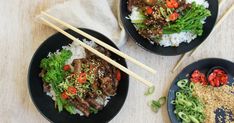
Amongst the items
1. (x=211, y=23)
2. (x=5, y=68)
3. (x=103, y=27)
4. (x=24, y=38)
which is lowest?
(x=5, y=68)

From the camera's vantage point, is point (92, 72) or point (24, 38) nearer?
point (92, 72)

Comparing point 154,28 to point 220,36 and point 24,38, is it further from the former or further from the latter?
point 24,38

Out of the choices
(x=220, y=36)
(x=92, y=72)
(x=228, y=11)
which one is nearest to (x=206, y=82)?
(x=220, y=36)

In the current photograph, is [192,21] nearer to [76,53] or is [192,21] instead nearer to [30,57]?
[76,53]

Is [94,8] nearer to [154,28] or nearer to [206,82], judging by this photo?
[154,28]

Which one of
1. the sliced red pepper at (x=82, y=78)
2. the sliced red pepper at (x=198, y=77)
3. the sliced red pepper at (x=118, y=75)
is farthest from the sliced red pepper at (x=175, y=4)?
the sliced red pepper at (x=82, y=78)

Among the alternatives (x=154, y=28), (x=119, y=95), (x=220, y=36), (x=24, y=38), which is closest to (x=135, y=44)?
(x=154, y=28)

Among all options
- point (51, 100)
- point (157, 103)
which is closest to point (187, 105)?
point (157, 103)

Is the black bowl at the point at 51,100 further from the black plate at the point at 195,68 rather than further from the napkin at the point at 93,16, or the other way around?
the black plate at the point at 195,68

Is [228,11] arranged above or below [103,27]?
above
